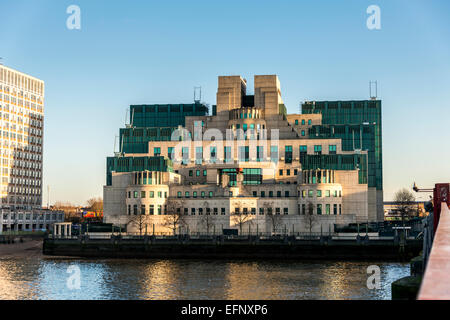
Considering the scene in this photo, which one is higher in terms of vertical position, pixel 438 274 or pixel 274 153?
pixel 274 153

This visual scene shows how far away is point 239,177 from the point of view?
509ft

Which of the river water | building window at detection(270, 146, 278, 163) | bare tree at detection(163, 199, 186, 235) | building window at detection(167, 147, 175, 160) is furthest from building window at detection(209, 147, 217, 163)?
the river water

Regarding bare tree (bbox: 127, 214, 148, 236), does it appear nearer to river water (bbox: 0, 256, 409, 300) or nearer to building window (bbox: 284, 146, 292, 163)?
river water (bbox: 0, 256, 409, 300)

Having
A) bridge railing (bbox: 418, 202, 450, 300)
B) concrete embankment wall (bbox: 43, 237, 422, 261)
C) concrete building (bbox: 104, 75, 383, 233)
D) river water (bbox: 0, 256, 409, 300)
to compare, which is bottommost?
river water (bbox: 0, 256, 409, 300)

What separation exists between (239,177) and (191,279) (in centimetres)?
7781

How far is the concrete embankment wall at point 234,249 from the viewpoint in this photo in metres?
110

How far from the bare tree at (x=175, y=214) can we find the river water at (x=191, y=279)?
40.8m

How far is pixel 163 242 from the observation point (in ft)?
391

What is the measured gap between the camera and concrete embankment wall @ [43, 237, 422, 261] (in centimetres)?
11000

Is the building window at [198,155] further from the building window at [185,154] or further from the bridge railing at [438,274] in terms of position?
the bridge railing at [438,274]

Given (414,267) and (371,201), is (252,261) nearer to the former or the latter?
(414,267)

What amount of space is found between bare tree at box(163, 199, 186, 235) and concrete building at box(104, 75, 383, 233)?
246 mm

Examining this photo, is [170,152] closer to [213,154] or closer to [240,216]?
[213,154]

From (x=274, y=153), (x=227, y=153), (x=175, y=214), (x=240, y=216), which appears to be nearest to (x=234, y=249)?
(x=240, y=216)
